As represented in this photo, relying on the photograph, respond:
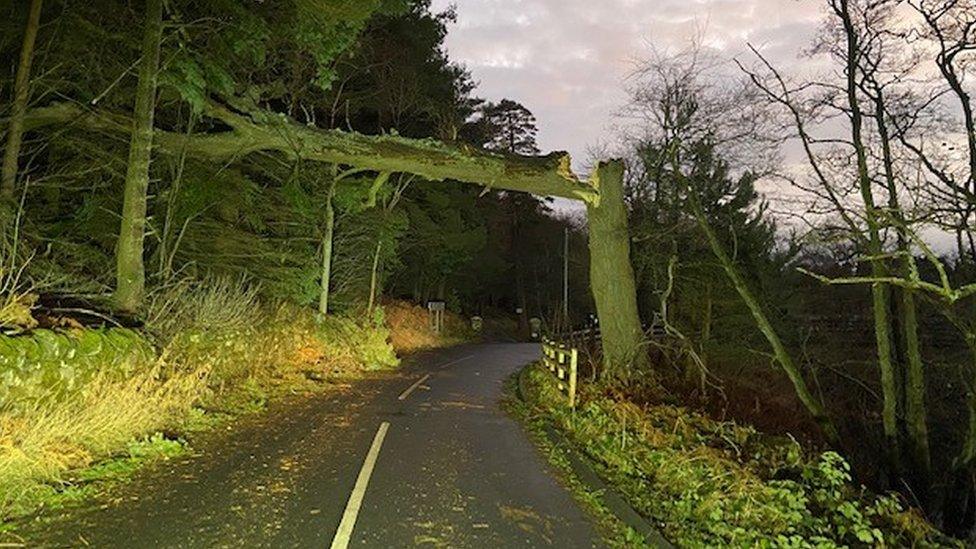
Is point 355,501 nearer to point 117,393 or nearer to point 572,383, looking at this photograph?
point 117,393

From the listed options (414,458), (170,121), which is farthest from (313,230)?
(414,458)

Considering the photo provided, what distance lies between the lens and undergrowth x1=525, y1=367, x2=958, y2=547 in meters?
5.50

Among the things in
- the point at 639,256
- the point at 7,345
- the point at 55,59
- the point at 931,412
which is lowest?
the point at 931,412

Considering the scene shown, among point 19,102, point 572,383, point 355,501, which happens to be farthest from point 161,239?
point 355,501

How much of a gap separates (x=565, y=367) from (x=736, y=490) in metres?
6.69

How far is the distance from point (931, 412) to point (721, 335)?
9.36 meters

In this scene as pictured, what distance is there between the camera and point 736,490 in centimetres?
611

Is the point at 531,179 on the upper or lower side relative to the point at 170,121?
lower

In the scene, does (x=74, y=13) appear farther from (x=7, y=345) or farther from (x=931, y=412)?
(x=931, y=412)

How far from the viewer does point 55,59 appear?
10.9m

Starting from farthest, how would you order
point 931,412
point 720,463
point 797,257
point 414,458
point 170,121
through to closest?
1. point 797,257
2. point 931,412
3. point 170,121
4. point 414,458
5. point 720,463

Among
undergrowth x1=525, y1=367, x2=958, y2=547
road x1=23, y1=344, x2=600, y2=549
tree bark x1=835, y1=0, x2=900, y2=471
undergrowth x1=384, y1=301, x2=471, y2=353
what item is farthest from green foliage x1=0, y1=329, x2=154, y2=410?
undergrowth x1=384, y1=301, x2=471, y2=353

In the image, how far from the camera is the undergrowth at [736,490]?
18.0 feet

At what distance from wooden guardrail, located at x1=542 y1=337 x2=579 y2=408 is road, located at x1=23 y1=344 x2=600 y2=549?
1.35m
